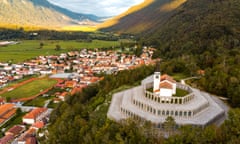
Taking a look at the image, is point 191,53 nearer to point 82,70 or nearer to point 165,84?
point 82,70

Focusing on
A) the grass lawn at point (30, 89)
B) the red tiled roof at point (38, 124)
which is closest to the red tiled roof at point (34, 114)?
the red tiled roof at point (38, 124)

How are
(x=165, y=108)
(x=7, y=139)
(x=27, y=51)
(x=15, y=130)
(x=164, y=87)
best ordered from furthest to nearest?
1. (x=27, y=51)
2. (x=15, y=130)
3. (x=7, y=139)
4. (x=164, y=87)
5. (x=165, y=108)

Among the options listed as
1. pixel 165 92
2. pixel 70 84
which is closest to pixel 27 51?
pixel 70 84

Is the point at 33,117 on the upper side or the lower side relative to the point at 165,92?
lower

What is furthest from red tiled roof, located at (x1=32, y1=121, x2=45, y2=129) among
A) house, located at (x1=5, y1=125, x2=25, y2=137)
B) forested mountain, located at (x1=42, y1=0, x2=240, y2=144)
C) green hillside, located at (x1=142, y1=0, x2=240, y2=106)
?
green hillside, located at (x1=142, y1=0, x2=240, y2=106)

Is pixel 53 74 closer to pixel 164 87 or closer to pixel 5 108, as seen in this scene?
pixel 5 108

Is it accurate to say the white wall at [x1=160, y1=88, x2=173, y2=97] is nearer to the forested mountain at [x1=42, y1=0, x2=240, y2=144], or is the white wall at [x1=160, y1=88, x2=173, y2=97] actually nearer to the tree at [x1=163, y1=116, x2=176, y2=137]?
the tree at [x1=163, y1=116, x2=176, y2=137]
